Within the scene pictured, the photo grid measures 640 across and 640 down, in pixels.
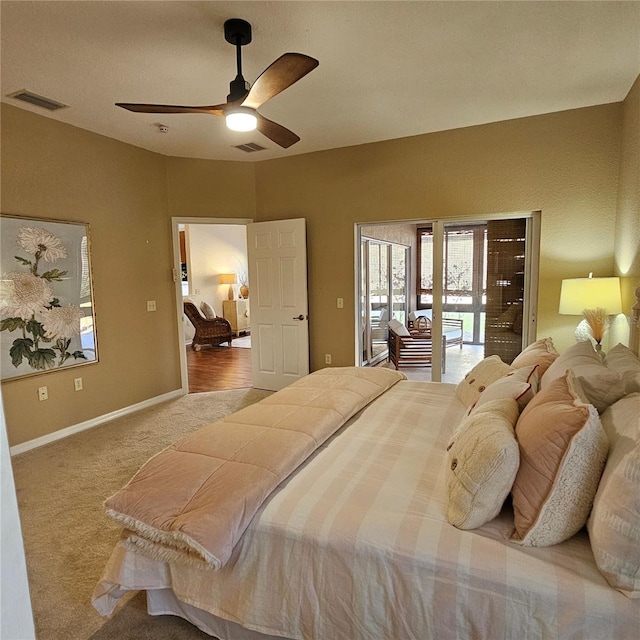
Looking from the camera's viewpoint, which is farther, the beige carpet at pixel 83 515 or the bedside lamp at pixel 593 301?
the bedside lamp at pixel 593 301

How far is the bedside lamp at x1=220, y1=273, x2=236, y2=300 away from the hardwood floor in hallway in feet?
6.62

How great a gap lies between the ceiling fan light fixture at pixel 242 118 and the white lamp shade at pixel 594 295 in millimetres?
2627

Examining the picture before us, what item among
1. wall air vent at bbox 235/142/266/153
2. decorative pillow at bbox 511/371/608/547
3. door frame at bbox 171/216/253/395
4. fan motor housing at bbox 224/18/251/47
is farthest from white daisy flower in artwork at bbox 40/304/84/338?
decorative pillow at bbox 511/371/608/547

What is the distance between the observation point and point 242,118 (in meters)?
2.38

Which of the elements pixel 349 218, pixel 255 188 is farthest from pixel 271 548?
pixel 255 188

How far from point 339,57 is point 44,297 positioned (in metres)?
3.00

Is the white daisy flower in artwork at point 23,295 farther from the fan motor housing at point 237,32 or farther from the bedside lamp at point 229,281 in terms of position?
the bedside lamp at point 229,281

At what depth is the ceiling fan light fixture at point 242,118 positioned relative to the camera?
2.34 metres

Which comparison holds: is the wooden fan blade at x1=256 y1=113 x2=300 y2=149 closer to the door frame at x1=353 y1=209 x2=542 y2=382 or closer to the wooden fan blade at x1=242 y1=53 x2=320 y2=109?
the wooden fan blade at x1=242 y1=53 x2=320 y2=109

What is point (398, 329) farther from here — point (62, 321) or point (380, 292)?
point (62, 321)

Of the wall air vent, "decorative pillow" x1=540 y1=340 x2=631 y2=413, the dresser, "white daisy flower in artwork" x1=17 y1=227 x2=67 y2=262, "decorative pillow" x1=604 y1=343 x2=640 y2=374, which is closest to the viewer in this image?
"decorative pillow" x1=540 y1=340 x2=631 y2=413

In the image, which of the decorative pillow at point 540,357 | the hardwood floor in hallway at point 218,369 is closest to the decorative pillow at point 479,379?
the decorative pillow at point 540,357

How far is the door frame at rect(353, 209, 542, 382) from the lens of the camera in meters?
3.85

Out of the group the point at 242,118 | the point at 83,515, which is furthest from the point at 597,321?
the point at 83,515
